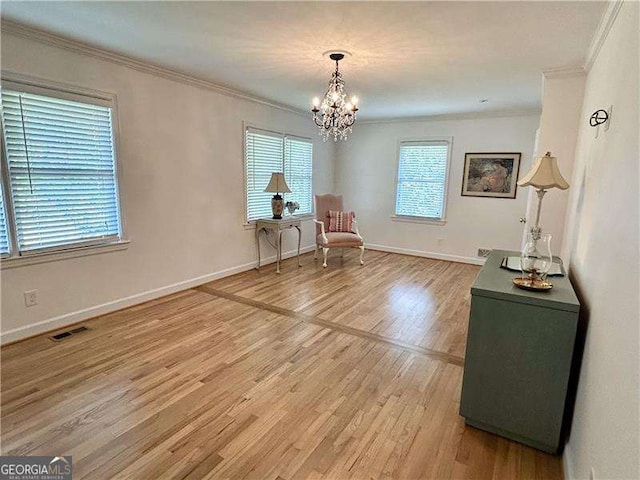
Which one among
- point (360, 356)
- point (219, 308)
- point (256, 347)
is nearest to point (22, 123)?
point (219, 308)

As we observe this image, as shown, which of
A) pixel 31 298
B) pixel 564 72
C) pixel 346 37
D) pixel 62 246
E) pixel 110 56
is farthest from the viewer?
pixel 564 72

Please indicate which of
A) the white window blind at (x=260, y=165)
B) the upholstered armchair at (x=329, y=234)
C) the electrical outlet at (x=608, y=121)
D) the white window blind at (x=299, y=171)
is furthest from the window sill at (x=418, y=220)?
the electrical outlet at (x=608, y=121)

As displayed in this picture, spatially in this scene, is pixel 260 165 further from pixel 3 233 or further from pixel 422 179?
pixel 3 233

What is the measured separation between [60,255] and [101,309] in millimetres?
637

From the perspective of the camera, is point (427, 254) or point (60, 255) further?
point (427, 254)

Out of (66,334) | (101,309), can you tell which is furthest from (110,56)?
(66,334)

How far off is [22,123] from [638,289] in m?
3.76

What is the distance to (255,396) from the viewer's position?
214cm

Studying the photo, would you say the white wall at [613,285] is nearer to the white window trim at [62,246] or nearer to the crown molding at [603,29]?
the crown molding at [603,29]

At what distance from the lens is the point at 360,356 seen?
2646mm

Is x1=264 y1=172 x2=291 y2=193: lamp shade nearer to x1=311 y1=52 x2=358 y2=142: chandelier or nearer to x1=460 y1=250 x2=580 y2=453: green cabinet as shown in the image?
x1=311 y1=52 x2=358 y2=142: chandelier

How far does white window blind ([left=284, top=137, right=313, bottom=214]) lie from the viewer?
5.52 m

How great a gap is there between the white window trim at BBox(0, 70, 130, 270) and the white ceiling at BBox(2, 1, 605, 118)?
0.40 meters

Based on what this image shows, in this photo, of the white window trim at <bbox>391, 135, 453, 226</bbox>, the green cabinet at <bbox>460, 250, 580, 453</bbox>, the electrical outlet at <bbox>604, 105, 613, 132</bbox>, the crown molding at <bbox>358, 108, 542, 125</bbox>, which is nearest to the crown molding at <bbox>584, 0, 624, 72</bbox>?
the electrical outlet at <bbox>604, 105, 613, 132</bbox>
